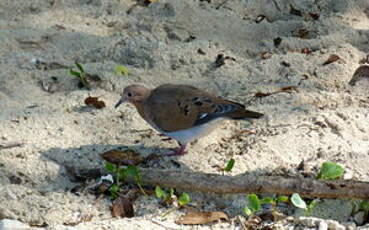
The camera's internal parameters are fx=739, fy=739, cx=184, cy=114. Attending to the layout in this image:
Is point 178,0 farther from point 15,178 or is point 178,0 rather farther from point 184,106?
point 15,178

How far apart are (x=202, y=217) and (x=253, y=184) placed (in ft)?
1.18

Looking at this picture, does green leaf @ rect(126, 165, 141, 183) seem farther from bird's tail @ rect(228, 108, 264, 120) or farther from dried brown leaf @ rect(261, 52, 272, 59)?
dried brown leaf @ rect(261, 52, 272, 59)

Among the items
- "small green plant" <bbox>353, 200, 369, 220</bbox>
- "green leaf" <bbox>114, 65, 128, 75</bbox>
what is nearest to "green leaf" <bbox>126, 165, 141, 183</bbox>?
"small green plant" <bbox>353, 200, 369, 220</bbox>

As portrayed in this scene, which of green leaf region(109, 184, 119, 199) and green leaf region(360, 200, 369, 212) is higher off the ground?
green leaf region(360, 200, 369, 212)

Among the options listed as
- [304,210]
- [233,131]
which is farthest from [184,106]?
[304,210]

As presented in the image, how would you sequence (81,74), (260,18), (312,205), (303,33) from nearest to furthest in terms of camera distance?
(312,205) < (81,74) < (303,33) < (260,18)

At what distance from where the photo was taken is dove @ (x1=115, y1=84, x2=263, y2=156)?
4.81m

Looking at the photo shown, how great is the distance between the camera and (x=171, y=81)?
581 centimetres

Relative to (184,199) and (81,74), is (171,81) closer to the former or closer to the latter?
(81,74)

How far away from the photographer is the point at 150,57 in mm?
6012

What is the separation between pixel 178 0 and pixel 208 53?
2.95 ft

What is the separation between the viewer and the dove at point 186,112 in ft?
15.8

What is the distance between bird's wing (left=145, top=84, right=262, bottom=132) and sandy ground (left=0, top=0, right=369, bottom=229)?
0.71 feet

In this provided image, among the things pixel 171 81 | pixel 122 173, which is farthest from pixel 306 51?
pixel 122 173
